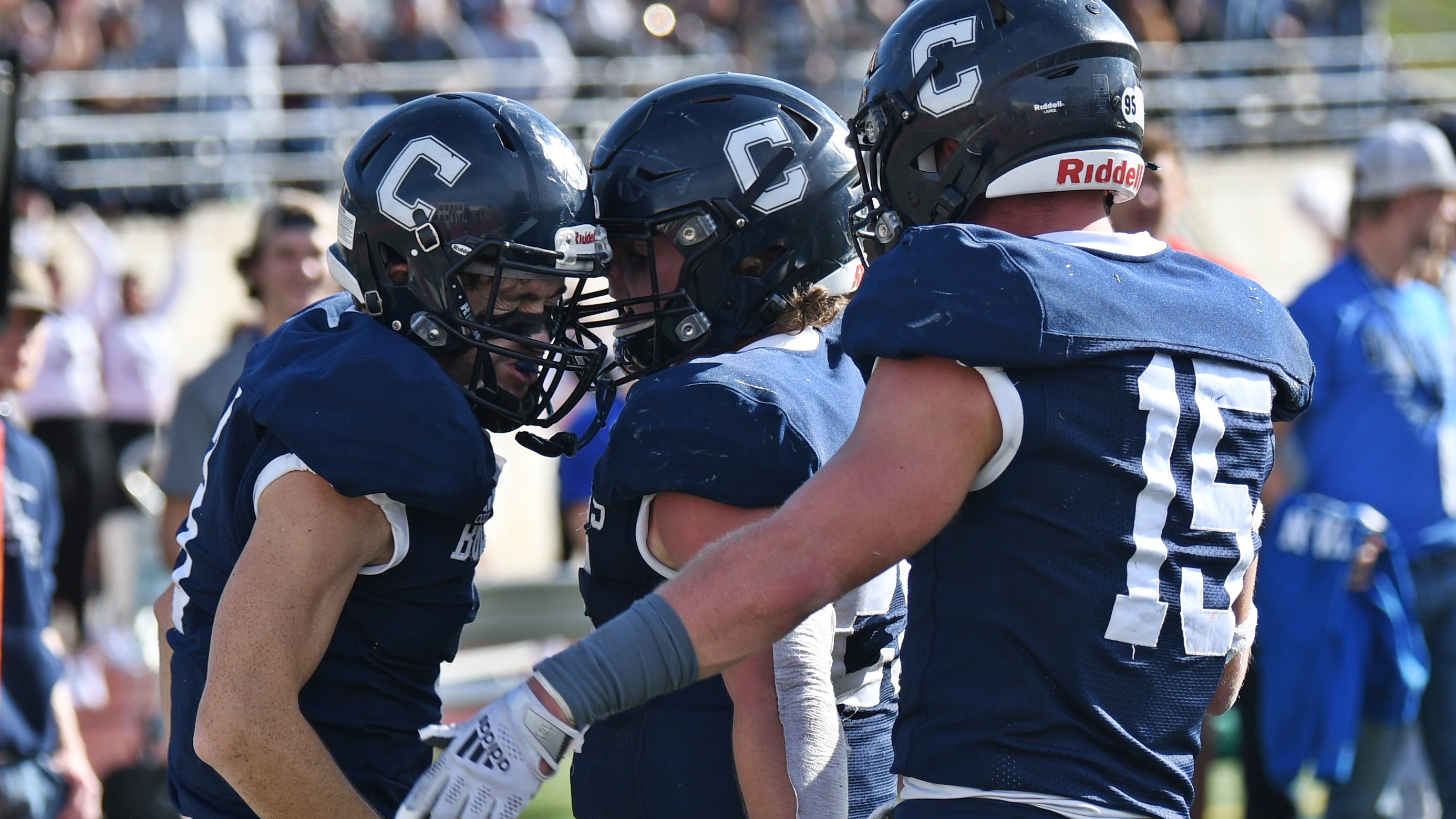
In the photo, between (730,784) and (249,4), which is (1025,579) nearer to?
(730,784)

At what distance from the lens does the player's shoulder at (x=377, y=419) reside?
2.12 metres

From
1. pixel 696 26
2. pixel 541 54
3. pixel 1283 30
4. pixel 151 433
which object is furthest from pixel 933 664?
pixel 1283 30

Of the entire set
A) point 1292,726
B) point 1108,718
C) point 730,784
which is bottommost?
point 1292,726

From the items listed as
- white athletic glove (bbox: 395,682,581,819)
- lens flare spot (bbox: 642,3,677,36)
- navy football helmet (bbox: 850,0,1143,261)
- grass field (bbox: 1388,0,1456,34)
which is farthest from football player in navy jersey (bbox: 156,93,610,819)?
grass field (bbox: 1388,0,1456,34)

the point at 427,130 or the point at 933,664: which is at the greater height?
the point at 427,130

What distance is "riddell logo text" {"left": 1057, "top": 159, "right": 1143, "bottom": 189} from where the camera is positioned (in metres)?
2.05

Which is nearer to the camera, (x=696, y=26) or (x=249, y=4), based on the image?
(x=249, y=4)

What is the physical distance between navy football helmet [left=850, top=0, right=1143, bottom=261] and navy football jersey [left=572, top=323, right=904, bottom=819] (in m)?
0.30

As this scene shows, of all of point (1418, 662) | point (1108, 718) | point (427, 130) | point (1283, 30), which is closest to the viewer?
point (1108, 718)

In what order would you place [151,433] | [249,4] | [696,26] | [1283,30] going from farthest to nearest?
[1283,30] → [696,26] → [249,4] → [151,433]

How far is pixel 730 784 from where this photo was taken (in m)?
2.29

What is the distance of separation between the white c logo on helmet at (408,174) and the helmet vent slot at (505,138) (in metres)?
0.08

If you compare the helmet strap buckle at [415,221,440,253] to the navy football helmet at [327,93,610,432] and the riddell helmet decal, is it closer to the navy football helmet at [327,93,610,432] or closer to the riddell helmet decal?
the navy football helmet at [327,93,610,432]

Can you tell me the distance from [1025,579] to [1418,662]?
322cm
